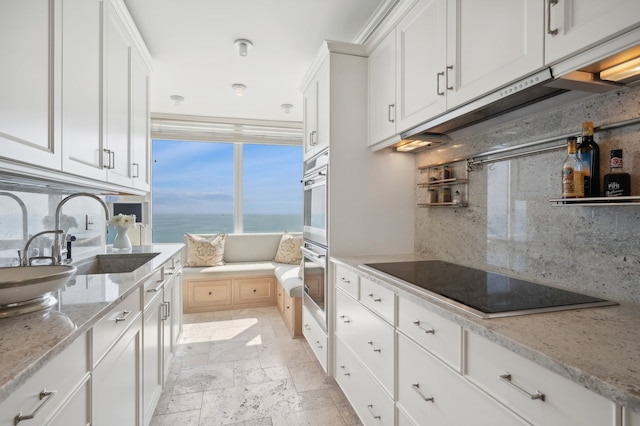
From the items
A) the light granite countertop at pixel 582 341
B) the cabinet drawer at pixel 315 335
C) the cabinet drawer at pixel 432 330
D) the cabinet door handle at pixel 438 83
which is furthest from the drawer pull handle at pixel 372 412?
the cabinet door handle at pixel 438 83

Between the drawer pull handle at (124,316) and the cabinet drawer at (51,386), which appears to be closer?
the cabinet drawer at (51,386)

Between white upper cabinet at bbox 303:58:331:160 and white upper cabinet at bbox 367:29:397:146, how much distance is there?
0.31 m

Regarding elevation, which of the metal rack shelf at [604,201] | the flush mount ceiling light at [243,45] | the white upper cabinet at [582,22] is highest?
the flush mount ceiling light at [243,45]

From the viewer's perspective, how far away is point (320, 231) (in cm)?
249

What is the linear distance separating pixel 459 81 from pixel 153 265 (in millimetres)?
1880

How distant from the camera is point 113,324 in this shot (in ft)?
4.04

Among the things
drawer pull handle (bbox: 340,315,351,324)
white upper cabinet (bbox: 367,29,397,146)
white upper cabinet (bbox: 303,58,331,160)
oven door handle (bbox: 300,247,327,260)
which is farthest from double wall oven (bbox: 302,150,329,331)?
white upper cabinet (bbox: 367,29,397,146)

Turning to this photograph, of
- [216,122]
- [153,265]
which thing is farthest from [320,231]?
[216,122]

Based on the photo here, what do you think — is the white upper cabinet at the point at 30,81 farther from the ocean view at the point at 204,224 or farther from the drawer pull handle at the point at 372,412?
the ocean view at the point at 204,224

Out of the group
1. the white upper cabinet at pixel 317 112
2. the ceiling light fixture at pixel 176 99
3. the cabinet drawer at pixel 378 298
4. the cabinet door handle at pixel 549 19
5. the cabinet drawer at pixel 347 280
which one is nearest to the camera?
the cabinet door handle at pixel 549 19

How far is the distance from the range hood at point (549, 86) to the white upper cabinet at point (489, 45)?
0.11 feet

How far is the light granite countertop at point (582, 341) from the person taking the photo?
0.65 metres

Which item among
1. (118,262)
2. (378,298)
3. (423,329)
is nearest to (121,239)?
(118,262)

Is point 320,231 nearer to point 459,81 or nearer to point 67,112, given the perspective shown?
point 459,81
